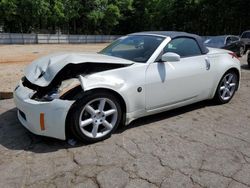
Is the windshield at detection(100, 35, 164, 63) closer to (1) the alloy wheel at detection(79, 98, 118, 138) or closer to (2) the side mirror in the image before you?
(2) the side mirror

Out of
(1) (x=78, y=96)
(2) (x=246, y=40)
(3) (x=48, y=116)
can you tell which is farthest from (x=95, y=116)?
(2) (x=246, y=40)

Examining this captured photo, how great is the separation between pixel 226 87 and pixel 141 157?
291 centimetres

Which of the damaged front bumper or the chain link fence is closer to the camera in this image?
the damaged front bumper

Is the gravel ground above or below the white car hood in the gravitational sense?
below

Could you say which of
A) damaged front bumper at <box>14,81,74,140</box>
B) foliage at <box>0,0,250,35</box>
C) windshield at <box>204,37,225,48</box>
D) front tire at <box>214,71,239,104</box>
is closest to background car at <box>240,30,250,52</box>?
windshield at <box>204,37,225,48</box>

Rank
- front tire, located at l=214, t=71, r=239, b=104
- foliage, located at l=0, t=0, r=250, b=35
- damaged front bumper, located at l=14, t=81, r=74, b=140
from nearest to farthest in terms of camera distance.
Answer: damaged front bumper, located at l=14, t=81, r=74, b=140, front tire, located at l=214, t=71, r=239, b=104, foliage, located at l=0, t=0, r=250, b=35

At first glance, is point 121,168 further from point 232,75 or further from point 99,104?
point 232,75

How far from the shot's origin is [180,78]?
14.1 feet

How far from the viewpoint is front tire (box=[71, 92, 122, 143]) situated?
3.39 m

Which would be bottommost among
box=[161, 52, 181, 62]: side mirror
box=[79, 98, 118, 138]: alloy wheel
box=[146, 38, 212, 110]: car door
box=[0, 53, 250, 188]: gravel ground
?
box=[0, 53, 250, 188]: gravel ground

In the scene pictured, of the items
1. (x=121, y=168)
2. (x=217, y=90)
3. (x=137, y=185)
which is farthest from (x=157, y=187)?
(x=217, y=90)

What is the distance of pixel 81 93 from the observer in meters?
3.36

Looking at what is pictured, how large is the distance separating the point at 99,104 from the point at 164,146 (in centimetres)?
102

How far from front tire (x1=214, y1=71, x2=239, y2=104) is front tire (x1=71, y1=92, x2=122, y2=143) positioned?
2.38 m
